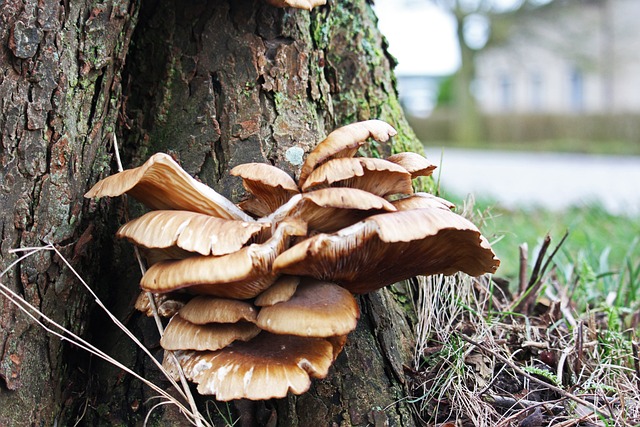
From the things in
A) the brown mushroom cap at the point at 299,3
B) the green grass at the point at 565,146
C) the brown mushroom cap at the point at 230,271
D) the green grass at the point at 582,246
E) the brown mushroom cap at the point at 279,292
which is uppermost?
the brown mushroom cap at the point at 299,3

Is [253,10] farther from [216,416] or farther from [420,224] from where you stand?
[216,416]

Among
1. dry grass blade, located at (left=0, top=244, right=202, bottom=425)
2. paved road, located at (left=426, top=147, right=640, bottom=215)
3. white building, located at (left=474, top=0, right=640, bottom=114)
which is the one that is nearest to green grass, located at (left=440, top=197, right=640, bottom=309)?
paved road, located at (left=426, top=147, right=640, bottom=215)

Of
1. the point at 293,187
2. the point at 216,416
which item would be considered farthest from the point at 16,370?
the point at 293,187

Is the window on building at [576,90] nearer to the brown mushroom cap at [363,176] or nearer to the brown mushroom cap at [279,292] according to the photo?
the brown mushroom cap at [363,176]

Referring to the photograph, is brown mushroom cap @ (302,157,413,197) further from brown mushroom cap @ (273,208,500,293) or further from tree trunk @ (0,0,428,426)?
tree trunk @ (0,0,428,426)

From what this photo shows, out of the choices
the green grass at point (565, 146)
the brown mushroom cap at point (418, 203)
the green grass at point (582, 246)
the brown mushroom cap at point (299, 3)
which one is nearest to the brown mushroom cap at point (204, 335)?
the brown mushroom cap at point (418, 203)
